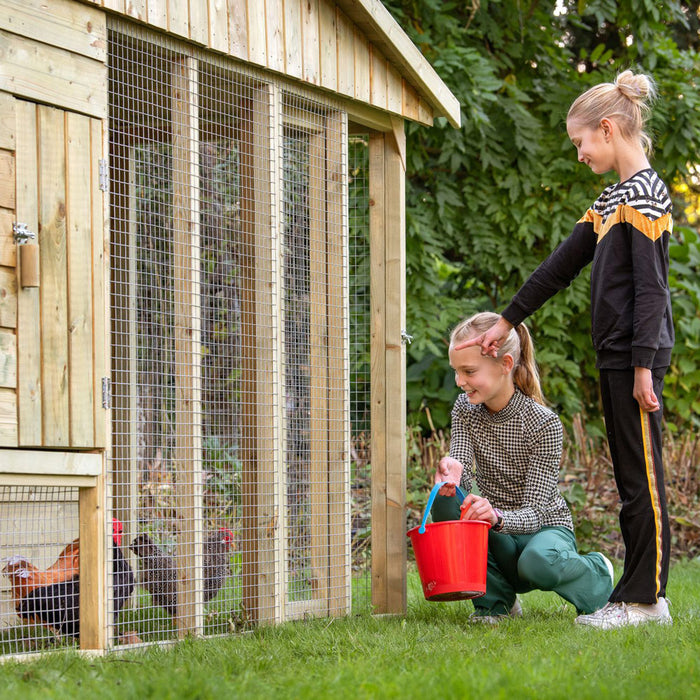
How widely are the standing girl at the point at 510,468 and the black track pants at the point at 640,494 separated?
1.03 ft

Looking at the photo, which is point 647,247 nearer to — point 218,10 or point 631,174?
point 631,174

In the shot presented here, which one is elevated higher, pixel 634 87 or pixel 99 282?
pixel 634 87

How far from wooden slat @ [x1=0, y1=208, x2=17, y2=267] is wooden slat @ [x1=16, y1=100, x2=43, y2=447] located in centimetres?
4

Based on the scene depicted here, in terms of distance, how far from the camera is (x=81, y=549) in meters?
3.18

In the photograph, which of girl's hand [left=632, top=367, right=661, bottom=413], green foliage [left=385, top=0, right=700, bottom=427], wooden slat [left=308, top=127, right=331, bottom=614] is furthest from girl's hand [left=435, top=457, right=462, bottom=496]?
green foliage [left=385, top=0, right=700, bottom=427]

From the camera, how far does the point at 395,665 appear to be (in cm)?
283

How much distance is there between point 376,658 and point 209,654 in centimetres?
53

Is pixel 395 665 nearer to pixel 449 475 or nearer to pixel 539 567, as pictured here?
pixel 539 567

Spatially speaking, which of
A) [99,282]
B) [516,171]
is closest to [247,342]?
[99,282]

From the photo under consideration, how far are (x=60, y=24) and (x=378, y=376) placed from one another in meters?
1.97

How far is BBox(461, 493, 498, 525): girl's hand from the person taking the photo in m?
3.69

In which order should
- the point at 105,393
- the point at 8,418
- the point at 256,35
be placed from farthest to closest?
the point at 256,35 < the point at 105,393 < the point at 8,418

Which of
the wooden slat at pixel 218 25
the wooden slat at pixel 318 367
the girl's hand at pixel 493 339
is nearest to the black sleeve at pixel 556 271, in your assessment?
the girl's hand at pixel 493 339

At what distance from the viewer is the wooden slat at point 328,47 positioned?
163 inches
